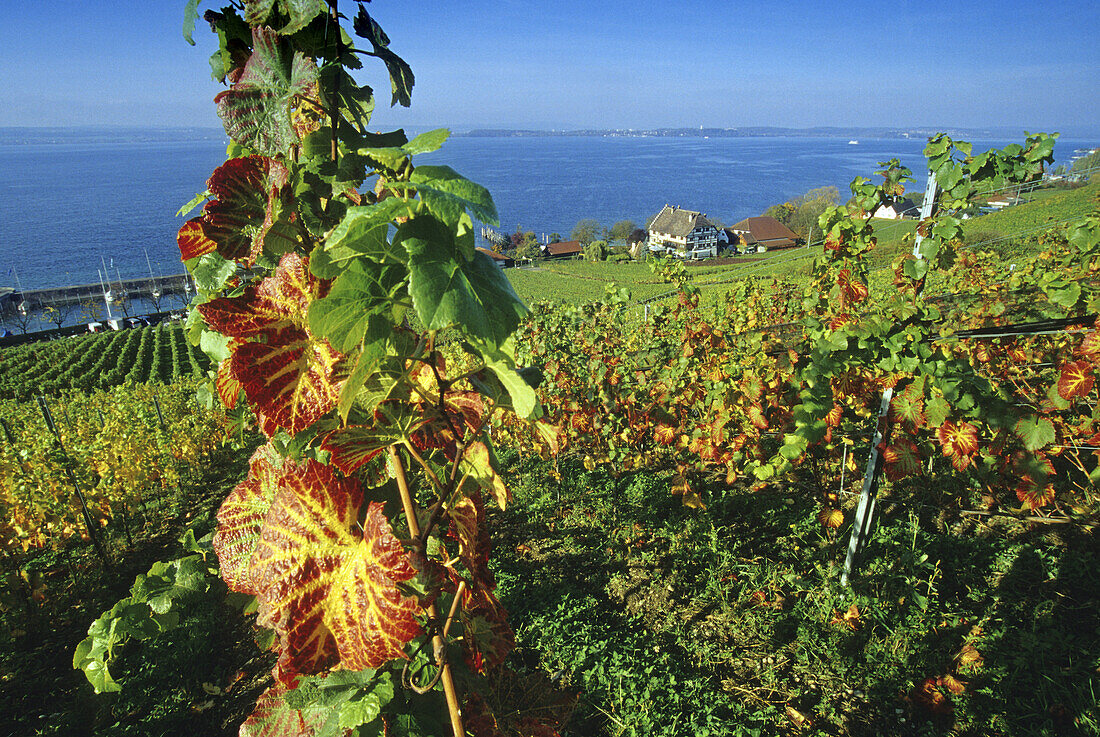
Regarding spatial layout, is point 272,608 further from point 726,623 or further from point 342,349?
point 726,623

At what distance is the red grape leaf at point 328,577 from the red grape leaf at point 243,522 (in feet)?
0.37

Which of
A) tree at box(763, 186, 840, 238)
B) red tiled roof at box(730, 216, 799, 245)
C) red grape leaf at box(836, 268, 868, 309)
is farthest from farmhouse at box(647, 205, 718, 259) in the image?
red grape leaf at box(836, 268, 868, 309)

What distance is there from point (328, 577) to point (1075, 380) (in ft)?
14.2

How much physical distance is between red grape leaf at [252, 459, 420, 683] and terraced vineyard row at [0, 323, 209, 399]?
3077 centimetres

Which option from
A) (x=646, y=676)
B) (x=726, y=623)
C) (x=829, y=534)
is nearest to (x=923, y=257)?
(x=829, y=534)

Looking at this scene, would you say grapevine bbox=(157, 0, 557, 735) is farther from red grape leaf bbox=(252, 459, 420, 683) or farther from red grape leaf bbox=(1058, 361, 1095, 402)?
red grape leaf bbox=(1058, 361, 1095, 402)

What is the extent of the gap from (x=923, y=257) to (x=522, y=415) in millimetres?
3364

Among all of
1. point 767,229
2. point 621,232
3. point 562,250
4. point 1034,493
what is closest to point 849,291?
point 1034,493

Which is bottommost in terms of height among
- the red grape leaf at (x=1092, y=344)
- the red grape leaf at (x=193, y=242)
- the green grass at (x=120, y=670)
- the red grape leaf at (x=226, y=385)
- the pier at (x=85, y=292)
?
the pier at (x=85, y=292)

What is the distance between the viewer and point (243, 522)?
1.17m

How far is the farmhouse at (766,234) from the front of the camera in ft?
275

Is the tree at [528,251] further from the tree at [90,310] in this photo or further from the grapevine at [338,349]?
the grapevine at [338,349]

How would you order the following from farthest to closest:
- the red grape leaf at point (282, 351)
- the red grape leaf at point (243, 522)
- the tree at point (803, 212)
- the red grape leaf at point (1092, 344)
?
the tree at point (803, 212), the red grape leaf at point (1092, 344), the red grape leaf at point (243, 522), the red grape leaf at point (282, 351)

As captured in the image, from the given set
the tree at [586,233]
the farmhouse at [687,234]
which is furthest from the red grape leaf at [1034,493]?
the tree at [586,233]
